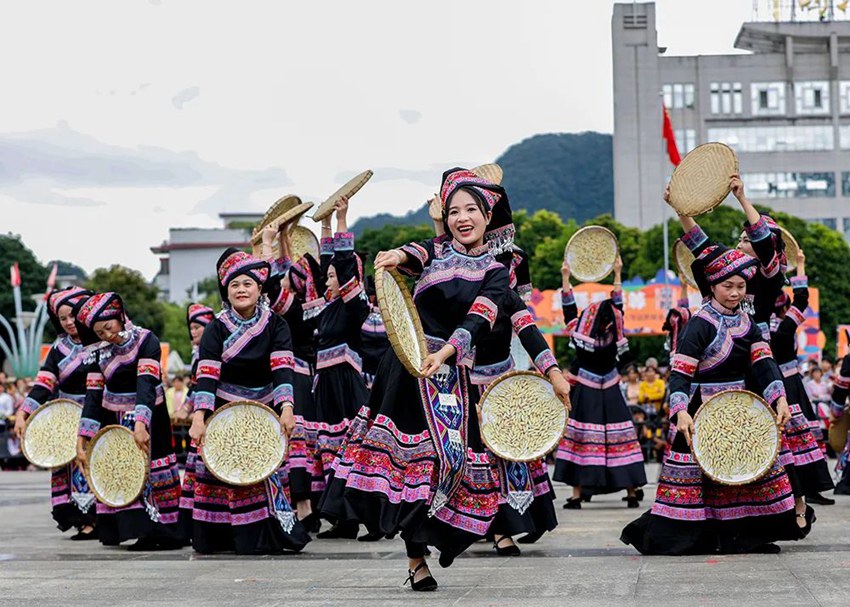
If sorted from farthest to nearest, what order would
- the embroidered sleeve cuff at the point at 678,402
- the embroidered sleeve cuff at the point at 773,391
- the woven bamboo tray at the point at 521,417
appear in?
the embroidered sleeve cuff at the point at 773,391 → the embroidered sleeve cuff at the point at 678,402 → the woven bamboo tray at the point at 521,417

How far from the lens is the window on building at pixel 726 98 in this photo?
94.9 meters

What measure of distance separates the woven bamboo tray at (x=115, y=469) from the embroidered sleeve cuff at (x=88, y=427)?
1.34 ft

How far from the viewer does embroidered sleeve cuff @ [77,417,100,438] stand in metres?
10.3

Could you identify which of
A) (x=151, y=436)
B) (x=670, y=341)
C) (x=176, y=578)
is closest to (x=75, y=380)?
(x=151, y=436)

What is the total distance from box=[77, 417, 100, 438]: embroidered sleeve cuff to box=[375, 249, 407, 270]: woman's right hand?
159 inches

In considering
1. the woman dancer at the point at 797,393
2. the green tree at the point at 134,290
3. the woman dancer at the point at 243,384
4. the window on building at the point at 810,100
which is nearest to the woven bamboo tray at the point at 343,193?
the woman dancer at the point at 243,384

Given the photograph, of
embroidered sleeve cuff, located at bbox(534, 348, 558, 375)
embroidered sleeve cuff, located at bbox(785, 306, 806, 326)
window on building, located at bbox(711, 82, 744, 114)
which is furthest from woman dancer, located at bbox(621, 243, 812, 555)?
window on building, located at bbox(711, 82, 744, 114)

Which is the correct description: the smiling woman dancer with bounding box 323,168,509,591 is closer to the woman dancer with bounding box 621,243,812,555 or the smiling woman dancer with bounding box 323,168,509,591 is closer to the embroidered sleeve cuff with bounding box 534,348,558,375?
the embroidered sleeve cuff with bounding box 534,348,558,375

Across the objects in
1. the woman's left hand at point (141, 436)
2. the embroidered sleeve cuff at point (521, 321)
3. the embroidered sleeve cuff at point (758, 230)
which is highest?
the embroidered sleeve cuff at point (758, 230)

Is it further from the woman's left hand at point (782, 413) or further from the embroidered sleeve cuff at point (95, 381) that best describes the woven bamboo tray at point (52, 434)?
the woman's left hand at point (782, 413)

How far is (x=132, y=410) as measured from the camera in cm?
1026

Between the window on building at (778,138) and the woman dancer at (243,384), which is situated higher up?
the window on building at (778,138)

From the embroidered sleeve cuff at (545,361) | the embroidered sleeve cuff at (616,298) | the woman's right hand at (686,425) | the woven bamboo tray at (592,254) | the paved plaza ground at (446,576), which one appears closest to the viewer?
the paved plaza ground at (446,576)

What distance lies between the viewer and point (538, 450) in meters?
7.82
